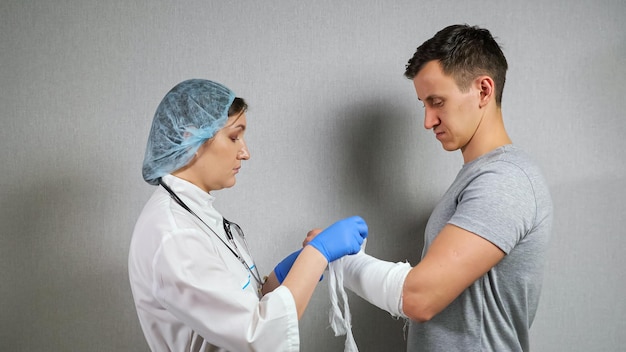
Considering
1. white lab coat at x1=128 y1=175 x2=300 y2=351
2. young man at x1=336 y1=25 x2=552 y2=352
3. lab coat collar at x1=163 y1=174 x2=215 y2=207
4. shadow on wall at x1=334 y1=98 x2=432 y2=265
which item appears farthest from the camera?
shadow on wall at x1=334 y1=98 x2=432 y2=265

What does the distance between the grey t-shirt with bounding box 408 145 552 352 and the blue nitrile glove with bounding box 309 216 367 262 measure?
0.76ft

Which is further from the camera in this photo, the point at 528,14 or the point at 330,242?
the point at 528,14

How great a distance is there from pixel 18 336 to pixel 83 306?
0.81 feet

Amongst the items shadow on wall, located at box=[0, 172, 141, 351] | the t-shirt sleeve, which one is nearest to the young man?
the t-shirt sleeve

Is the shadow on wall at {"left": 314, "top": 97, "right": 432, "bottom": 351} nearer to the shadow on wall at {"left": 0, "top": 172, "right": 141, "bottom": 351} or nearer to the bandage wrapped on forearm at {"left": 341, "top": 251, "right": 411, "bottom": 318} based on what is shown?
the bandage wrapped on forearm at {"left": 341, "top": 251, "right": 411, "bottom": 318}

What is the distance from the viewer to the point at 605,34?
76.8 inches

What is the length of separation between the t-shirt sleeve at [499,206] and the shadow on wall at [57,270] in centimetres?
127

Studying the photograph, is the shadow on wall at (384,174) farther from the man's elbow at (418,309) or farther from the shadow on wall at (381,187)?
the man's elbow at (418,309)

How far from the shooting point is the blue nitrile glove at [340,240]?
1.21m

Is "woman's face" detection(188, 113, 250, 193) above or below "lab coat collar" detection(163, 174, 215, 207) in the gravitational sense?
above

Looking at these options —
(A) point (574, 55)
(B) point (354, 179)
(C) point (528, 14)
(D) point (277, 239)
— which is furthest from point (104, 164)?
(A) point (574, 55)

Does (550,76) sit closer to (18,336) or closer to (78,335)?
(78,335)

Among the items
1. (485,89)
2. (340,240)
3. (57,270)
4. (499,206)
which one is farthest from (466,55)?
(57,270)

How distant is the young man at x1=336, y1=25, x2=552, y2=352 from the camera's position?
114 cm
